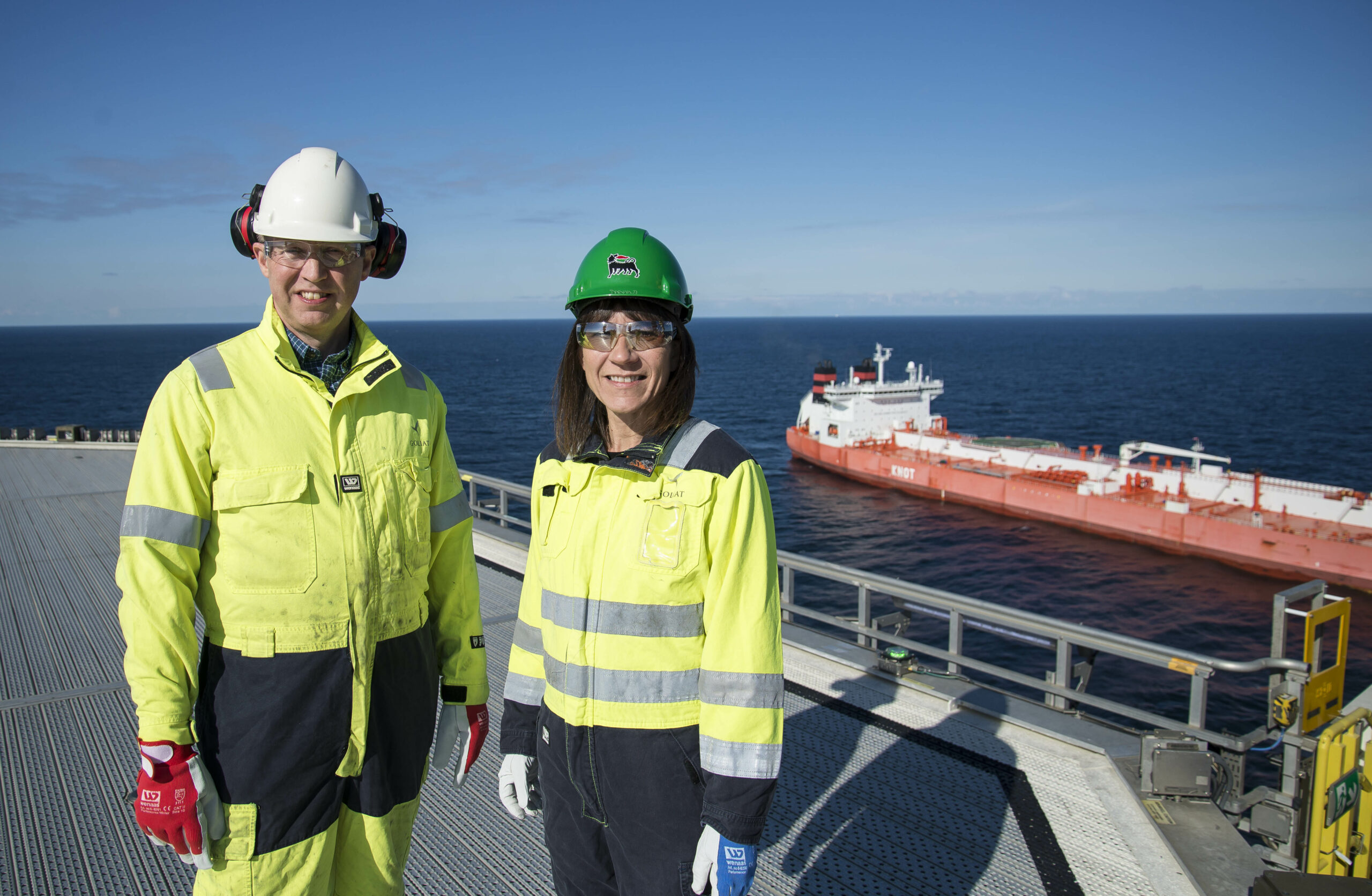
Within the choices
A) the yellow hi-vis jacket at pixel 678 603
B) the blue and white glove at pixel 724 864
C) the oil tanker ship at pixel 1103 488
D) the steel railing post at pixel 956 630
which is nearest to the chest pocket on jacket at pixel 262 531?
the yellow hi-vis jacket at pixel 678 603

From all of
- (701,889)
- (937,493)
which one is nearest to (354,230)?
(701,889)

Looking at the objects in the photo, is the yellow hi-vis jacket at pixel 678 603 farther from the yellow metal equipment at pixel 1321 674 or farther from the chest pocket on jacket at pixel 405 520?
the yellow metal equipment at pixel 1321 674

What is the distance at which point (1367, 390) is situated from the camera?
2611 inches

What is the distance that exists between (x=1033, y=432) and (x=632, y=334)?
52666mm

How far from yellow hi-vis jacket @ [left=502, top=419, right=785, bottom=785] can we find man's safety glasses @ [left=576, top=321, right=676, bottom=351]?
24cm

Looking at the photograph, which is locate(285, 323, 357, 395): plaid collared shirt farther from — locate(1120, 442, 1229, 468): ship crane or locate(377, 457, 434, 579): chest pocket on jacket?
locate(1120, 442, 1229, 468): ship crane

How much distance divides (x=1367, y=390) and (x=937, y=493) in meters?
58.4

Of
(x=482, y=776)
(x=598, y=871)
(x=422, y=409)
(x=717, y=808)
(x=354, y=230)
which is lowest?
(x=482, y=776)

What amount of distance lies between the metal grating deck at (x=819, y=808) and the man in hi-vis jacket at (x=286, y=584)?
3.84 ft

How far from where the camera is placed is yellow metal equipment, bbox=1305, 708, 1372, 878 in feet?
12.4

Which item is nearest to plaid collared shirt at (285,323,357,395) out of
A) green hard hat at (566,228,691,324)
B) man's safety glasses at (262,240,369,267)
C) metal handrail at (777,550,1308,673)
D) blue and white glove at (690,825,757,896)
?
man's safety glasses at (262,240,369,267)

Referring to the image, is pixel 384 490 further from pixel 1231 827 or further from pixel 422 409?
pixel 1231 827

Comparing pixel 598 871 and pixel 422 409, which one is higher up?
pixel 422 409

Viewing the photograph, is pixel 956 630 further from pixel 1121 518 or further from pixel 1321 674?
pixel 1121 518
